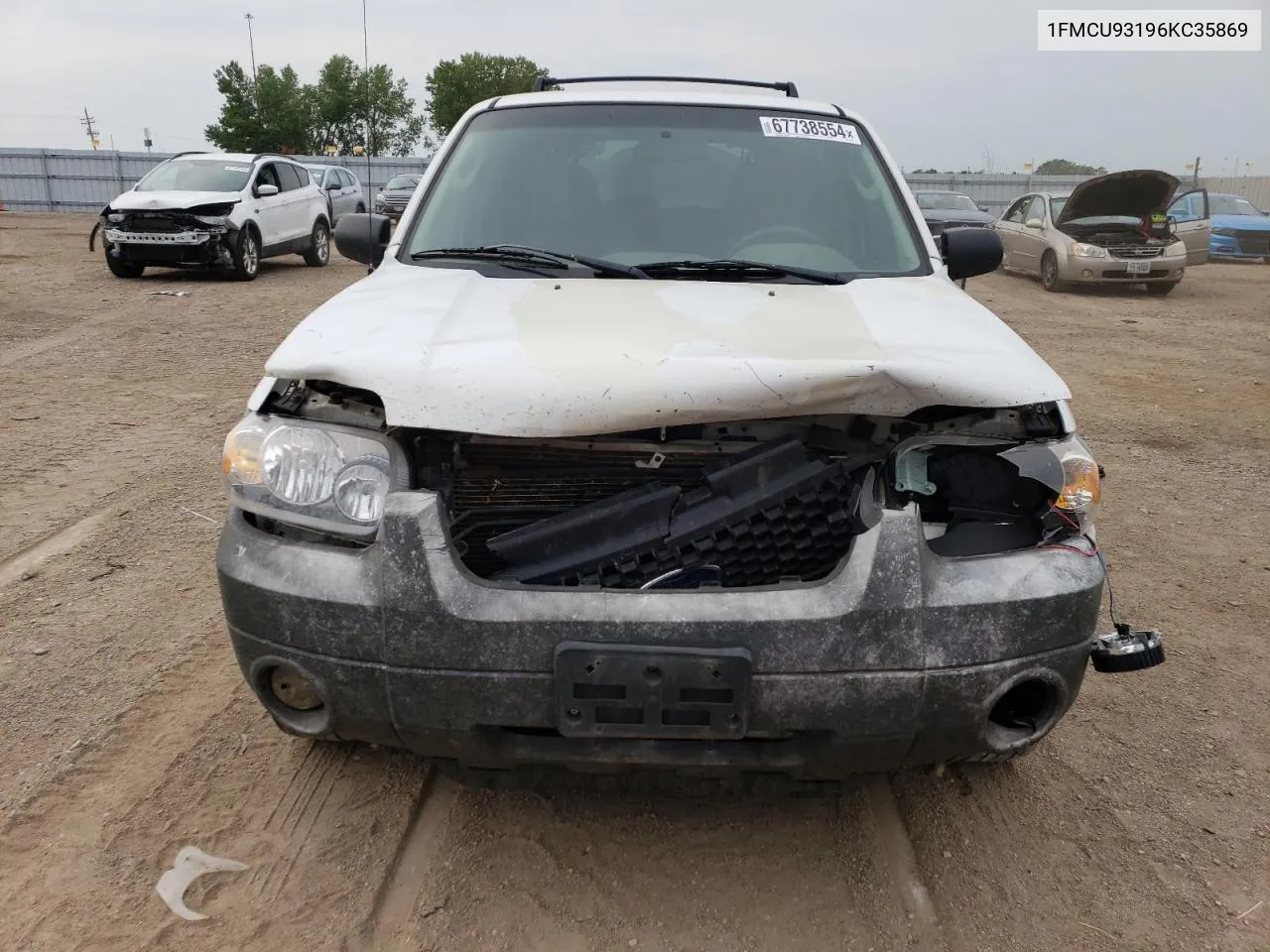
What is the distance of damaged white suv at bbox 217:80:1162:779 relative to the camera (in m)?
2.01

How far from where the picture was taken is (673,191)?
11.1 feet

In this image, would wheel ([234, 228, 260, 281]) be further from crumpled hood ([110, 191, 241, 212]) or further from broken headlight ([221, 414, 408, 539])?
broken headlight ([221, 414, 408, 539])

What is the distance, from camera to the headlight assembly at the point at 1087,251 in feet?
48.0

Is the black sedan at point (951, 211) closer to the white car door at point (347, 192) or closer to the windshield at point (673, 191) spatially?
the white car door at point (347, 192)

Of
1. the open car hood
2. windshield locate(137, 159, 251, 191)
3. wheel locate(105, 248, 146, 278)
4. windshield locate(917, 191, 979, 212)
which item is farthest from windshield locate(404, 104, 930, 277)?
windshield locate(917, 191, 979, 212)

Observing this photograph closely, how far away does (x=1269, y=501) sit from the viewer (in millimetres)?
5496

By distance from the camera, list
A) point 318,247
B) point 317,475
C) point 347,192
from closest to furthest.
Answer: point 317,475
point 318,247
point 347,192

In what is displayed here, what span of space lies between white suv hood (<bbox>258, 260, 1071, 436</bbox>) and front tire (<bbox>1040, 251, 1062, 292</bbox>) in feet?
45.7

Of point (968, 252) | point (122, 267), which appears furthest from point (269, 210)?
point (968, 252)

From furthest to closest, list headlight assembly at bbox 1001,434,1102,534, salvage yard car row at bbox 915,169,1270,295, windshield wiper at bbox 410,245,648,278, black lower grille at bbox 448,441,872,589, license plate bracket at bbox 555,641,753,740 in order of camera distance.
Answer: salvage yard car row at bbox 915,169,1270,295, windshield wiper at bbox 410,245,648,278, headlight assembly at bbox 1001,434,1102,534, black lower grille at bbox 448,441,872,589, license plate bracket at bbox 555,641,753,740

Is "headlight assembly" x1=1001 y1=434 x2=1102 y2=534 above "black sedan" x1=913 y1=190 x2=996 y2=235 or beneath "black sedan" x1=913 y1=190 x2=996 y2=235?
beneath

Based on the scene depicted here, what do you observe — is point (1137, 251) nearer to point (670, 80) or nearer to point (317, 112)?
point (670, 80)

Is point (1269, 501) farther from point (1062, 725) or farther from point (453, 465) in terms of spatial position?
point (453, 465)

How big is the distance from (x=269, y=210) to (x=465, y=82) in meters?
53.5
